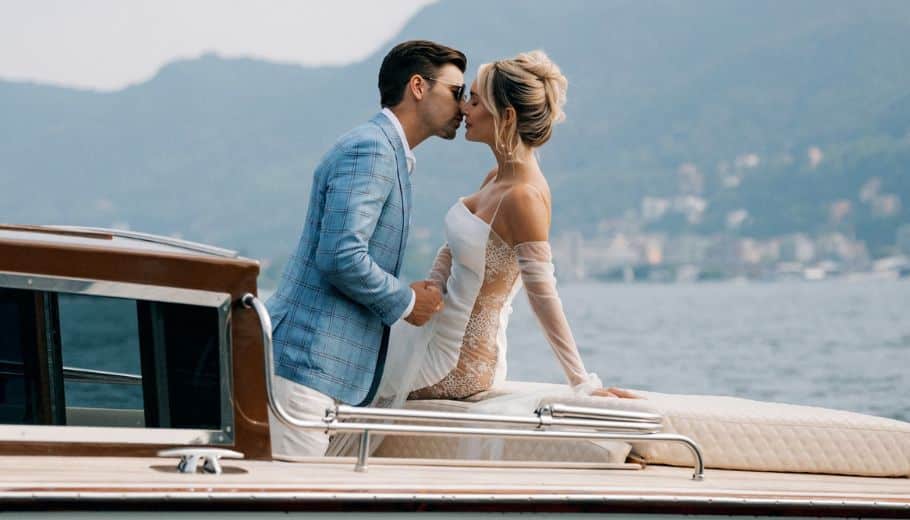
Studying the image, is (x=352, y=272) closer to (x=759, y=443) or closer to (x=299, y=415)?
(x=299, y=415)

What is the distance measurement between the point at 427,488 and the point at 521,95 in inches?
57.2

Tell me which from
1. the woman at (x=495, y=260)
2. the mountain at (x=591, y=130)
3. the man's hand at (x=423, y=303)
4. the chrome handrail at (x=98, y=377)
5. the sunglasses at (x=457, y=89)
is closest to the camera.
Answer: the chrome handrail at (x=98, y=377)

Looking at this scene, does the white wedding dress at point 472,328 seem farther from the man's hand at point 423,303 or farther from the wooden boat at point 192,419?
the wooden boat at point 192,419

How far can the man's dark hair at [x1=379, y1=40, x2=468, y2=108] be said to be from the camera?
4.30 metres

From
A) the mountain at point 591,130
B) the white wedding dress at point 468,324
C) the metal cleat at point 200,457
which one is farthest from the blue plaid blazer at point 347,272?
the mountain at point 591,130

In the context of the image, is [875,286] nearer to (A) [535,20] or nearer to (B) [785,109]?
(B) [785,109]

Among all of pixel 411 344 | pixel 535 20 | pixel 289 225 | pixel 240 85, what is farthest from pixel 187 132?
pixel 411 344

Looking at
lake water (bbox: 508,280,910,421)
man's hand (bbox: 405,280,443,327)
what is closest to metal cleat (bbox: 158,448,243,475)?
man's hand (bbox: 405,280,443,327)

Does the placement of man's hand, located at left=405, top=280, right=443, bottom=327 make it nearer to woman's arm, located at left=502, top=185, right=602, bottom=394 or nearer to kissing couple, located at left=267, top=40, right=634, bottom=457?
kissing couple, located at left=267, top=40, right=634, bottom=457

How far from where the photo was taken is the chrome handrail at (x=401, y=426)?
3.57 m

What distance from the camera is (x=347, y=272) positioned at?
13.4ft

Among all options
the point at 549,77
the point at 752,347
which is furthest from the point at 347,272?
the point at 752,347

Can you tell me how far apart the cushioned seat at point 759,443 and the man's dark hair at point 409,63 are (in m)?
1.05

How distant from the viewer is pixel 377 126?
424cm
